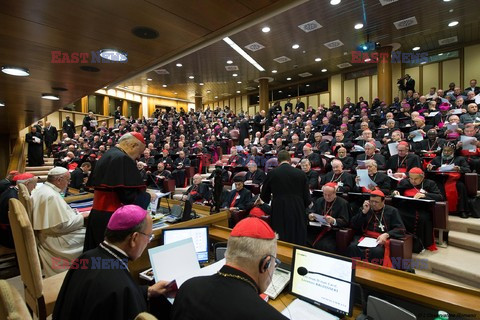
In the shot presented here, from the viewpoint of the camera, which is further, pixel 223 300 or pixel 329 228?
pixel 329 228

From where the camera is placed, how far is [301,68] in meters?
15.5

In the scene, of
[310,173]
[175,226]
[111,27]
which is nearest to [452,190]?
[310,173]

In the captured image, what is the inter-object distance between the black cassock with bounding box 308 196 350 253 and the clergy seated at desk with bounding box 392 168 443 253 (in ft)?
3.30

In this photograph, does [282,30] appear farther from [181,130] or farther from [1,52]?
[1,52]

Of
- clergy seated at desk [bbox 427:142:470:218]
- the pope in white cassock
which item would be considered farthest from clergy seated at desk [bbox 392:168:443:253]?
the pope in white cassock

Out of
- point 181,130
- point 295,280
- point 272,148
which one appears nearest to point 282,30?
point 272,148

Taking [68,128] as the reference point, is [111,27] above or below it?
below

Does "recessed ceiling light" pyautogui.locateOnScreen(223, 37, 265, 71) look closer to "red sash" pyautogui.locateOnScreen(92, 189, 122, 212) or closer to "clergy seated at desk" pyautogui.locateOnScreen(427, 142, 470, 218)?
"clergy seated at desk" pyautogui.locateOnScreen(427, 142, 470, 218)

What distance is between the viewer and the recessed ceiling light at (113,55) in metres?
3.43

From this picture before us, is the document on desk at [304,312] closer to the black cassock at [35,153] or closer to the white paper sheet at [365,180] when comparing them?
the white paper sheet at [365,180]

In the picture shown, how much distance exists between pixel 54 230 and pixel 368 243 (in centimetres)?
407

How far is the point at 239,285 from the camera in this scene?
3.70ft

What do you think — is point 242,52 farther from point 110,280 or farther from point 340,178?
point 110,280

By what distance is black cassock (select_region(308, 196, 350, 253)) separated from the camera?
14.1 feet
